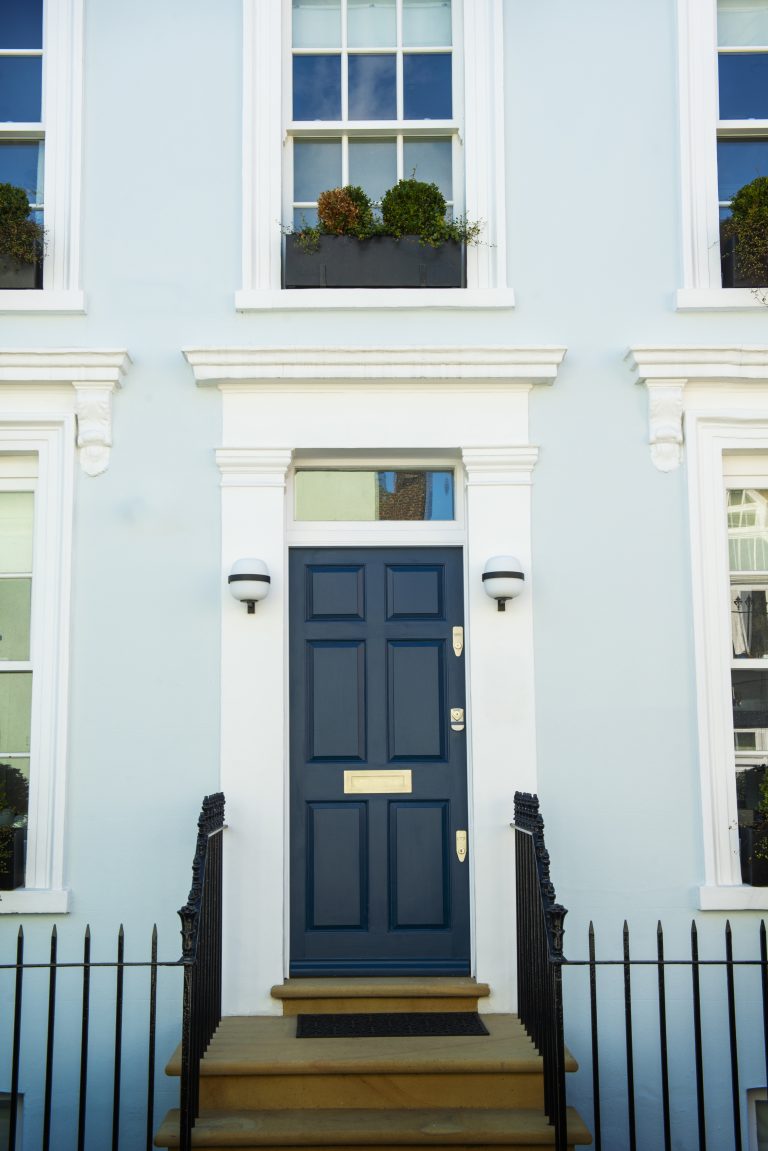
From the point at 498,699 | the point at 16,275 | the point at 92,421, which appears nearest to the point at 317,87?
the point at 16,275

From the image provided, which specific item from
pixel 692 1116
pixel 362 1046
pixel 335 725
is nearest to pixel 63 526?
pixel 335 725

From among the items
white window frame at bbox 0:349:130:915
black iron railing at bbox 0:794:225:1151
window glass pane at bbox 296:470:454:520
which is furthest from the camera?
window glass pane at bbox 296:470:454:520

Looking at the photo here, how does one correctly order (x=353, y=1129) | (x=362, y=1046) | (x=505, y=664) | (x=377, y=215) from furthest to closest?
(x=377, y=215)
(x=505, y=664)
(x=362, y=1046)
(x=353, y=1129)

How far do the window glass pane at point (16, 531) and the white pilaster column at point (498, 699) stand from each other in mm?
2189

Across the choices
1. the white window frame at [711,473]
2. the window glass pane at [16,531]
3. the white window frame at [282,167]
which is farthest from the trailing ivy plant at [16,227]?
the white window frame at [711,473]

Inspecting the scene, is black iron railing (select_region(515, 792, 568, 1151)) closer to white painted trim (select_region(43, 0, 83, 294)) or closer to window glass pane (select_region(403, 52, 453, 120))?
white painted trim (select_region(43, 0, 83, 294))

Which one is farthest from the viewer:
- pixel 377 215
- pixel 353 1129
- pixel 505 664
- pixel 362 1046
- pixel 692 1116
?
pixel 377 215

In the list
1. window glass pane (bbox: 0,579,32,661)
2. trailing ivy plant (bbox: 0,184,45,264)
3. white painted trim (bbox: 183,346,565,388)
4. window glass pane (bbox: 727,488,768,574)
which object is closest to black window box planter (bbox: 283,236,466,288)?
white painted trim (bbox: 183,346,565,388)

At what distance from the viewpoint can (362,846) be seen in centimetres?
574

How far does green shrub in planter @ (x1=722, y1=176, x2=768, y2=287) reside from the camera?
5730 mm

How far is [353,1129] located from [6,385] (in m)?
3.70

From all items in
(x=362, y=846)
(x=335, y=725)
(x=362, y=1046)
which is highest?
(x=335, y=725)

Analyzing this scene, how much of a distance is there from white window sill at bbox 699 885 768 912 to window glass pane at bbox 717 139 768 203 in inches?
138

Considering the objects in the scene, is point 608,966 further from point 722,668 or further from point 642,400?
point 642,400
